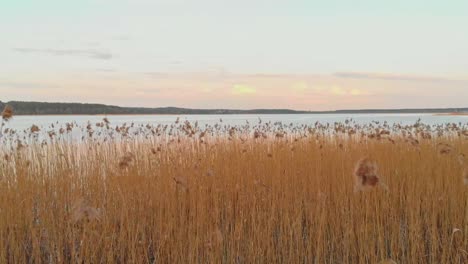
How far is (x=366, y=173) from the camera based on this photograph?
1.67 m

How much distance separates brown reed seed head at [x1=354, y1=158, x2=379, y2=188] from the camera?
1.66 meters

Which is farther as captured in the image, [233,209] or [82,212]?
[233,209]

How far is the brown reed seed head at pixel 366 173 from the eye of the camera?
166cm

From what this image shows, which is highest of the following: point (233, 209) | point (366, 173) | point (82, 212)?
point (366, 173)

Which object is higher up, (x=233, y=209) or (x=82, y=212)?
(x=82, y=212)

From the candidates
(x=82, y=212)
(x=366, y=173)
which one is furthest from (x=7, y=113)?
(x=366, y=173)

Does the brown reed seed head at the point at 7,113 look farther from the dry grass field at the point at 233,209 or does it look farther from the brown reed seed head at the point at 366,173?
the brown reed seed head at the point at 366,173

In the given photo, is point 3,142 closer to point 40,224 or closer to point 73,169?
point 73,169

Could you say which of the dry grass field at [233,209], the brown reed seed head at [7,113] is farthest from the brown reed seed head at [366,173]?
the brown reed seed head at [7,113]

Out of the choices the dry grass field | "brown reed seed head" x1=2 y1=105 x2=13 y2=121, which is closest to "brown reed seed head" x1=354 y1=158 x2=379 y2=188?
the dry grass field

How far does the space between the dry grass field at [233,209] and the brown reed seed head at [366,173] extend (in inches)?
44.4

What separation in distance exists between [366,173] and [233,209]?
10.4ft

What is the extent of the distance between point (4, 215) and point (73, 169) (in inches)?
60.0

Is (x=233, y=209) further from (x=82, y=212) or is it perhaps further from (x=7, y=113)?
(x=82, y=212)
